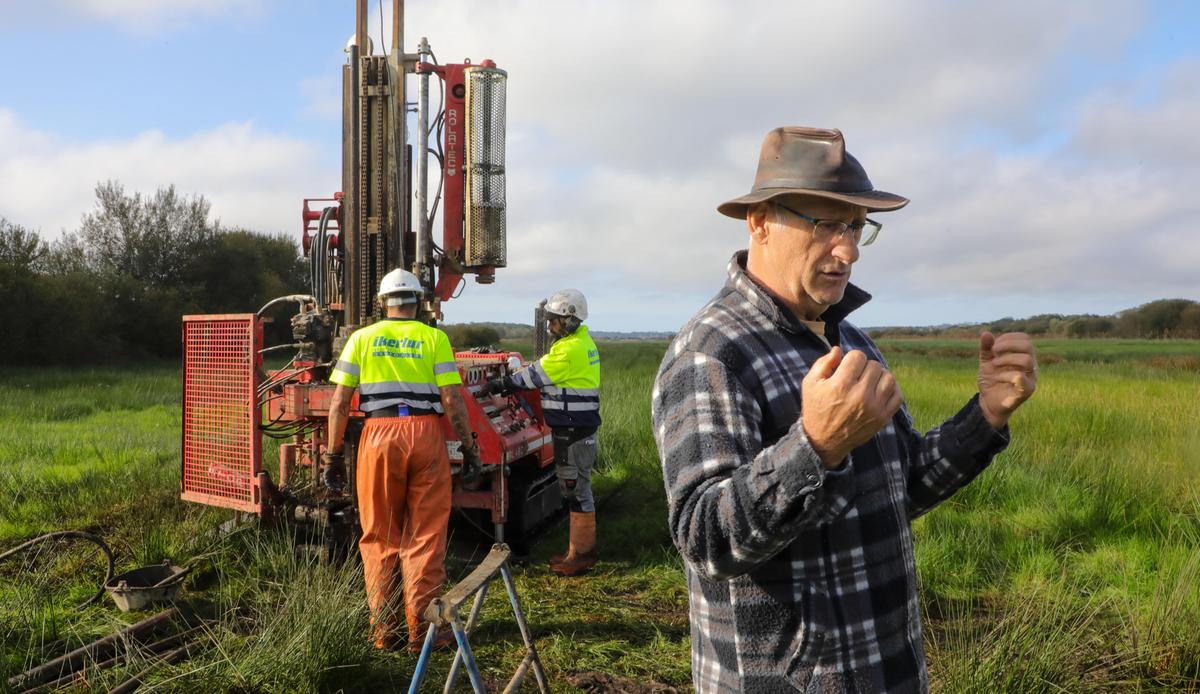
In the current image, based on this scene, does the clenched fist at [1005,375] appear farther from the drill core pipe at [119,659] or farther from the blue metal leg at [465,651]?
the drill core pipe at [119,659]

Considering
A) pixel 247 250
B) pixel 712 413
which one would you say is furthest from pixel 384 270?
pixel 247 250

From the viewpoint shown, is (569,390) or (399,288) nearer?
(399,288)

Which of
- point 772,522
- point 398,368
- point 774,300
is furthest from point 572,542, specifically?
point 772,522

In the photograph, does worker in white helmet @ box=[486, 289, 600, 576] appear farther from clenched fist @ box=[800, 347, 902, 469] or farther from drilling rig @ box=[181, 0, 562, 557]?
clenched fist @ box=[800, 347, 902, 469]

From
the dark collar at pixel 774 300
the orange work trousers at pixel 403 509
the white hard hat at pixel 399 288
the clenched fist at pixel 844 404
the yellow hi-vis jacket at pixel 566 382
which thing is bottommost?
the orange work trousers at pixel 403 509

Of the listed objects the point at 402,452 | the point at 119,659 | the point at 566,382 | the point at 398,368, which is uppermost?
the point at 398,368

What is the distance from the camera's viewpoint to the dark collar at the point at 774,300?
5.29 feet

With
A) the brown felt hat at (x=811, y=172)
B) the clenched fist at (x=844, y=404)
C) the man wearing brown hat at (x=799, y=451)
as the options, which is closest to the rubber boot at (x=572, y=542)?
the man wearing brown hat at (x=799, y=451)

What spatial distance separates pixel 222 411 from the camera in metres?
5.45

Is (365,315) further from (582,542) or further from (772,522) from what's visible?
(772,522)

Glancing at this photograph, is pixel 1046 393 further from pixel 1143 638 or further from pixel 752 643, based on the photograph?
pixel 752 643

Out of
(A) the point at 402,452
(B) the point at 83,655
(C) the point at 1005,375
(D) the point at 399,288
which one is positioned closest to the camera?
(C) the point at 1005,375

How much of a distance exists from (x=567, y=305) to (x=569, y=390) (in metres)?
0.67

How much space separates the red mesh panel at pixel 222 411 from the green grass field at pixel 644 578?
0.34 metres
